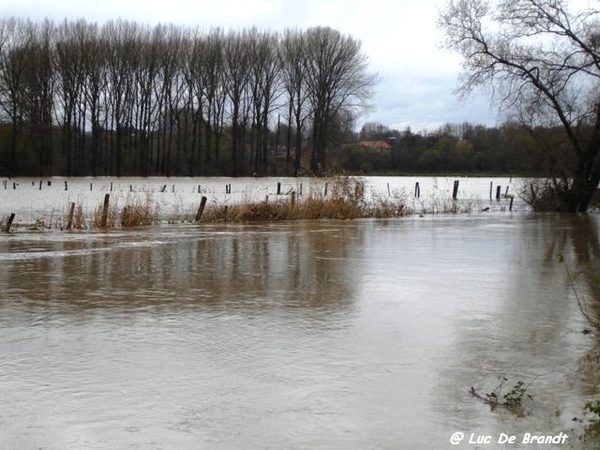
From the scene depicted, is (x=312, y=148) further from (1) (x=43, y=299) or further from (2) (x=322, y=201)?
(1) (x=43, y=299)

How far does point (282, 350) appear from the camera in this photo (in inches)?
252

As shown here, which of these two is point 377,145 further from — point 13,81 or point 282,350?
point 282,350

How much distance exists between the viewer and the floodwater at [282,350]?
4520 mm

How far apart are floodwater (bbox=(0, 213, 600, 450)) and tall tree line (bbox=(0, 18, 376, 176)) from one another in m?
64.1

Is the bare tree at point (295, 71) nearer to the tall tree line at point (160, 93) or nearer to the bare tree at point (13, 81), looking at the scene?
the tall tree line at point (160, 93)

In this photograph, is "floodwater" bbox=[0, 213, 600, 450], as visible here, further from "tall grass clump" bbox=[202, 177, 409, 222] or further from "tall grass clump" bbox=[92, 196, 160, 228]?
"tall grass clump" bbox=[202, 177, 409, 222]

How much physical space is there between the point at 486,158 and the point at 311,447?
92663 mm

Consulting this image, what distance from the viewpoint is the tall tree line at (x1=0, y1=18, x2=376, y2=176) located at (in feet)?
237

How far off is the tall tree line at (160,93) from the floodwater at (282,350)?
64061 millimetres

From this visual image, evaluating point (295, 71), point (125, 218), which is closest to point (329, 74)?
point (295, 71)

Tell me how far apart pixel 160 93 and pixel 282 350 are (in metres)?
77.9

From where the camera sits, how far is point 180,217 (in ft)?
82.3

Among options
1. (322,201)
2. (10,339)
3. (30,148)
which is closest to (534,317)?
(10,339)

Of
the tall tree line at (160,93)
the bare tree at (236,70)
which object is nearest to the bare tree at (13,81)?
the tall tree line at (160,93)
